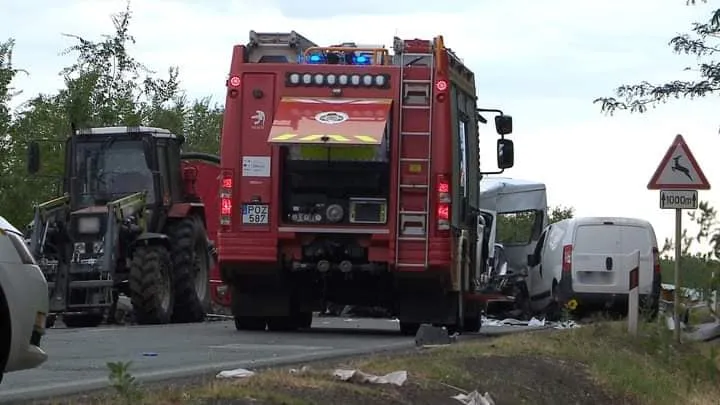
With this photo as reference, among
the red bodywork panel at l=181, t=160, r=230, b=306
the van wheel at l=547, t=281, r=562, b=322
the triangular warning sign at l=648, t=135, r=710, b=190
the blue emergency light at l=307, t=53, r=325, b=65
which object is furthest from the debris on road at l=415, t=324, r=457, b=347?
the van wheel at l=547, t=281, r=562, b=322

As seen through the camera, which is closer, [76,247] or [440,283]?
[440,283]

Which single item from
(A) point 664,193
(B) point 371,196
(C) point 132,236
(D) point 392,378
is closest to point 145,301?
(C) point 132,236

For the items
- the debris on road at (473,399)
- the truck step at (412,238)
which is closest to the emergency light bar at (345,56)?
the truck step at (412,238)

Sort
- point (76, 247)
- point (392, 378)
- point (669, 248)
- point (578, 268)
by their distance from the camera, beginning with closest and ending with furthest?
1. point (392, 378)
2. point (669, 248)
3. point (76, 247)
4. point (578, 268)

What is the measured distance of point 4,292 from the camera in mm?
7801

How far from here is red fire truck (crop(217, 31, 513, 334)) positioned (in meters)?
15.9

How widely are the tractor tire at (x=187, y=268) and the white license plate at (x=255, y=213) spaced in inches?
207

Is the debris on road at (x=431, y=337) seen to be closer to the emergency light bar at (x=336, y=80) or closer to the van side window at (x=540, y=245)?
the emergency light bar at (x=336, y=80)

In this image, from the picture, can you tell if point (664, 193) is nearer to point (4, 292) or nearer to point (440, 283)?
point (440, 283)

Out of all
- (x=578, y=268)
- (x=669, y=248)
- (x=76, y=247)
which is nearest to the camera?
(x=669, y=248)

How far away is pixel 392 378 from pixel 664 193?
8106 mm

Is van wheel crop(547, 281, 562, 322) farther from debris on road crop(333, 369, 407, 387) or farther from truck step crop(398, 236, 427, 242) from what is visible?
debris on road crop(333, 369, 407, 387)

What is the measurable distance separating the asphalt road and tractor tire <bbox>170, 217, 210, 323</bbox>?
2.61m

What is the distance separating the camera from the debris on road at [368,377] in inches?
357
